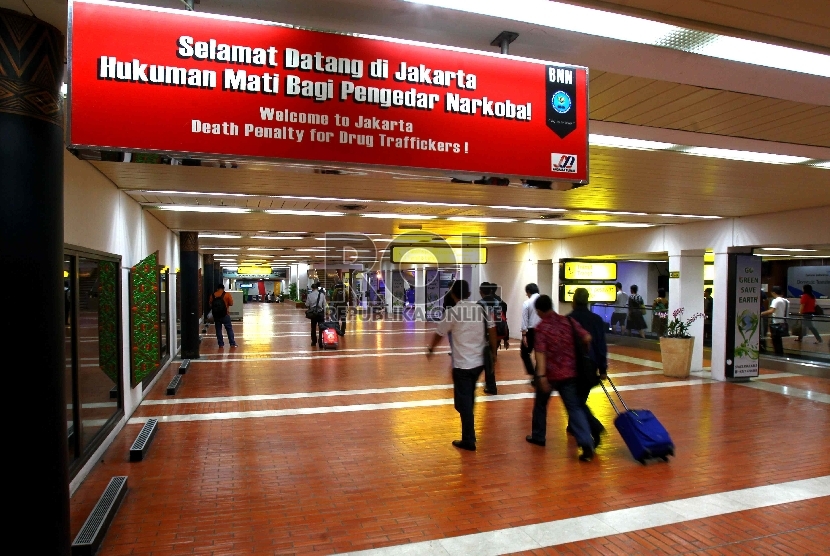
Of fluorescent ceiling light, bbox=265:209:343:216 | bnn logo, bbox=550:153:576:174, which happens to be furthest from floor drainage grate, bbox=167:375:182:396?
bnn logo, bbox=550:153:576:174

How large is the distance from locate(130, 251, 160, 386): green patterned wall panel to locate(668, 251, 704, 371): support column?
999 cm

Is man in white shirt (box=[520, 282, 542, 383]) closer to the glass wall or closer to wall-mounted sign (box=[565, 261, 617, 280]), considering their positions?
the glass wall

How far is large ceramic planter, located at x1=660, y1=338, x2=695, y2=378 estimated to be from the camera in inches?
400

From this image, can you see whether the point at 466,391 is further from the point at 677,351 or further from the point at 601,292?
the point at 601,292

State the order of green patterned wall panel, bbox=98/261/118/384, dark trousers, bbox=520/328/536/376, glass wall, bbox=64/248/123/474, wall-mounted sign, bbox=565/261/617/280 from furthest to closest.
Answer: wall-mounted sign, bbox=565/261/617/280 < dark trousers, bbox=520/328/536/376 < green patterned wall panel, bbox=98/261/118/384 < glass wall, bbox=64/248/123/474

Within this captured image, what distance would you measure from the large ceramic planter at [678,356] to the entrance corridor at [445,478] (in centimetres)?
151

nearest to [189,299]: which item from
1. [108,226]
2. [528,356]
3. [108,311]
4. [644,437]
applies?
[108,311]

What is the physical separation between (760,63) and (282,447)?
539 centimetres

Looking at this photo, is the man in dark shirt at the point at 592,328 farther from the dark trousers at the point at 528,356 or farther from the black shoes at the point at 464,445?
the black shoes at the point at 464,445

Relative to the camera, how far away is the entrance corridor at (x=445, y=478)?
3.72m

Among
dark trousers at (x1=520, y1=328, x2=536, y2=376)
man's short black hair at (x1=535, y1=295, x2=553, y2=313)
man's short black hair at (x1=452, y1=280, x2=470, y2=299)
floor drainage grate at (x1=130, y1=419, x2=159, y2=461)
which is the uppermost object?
man's short black hair at (x1=452, y1=280, x2=470, y2=299)

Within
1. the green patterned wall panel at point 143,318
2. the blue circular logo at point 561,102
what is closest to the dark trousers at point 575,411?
the blue circular logo at point 561,102

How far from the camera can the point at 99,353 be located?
271 inches

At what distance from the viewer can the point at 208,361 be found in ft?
38.7
